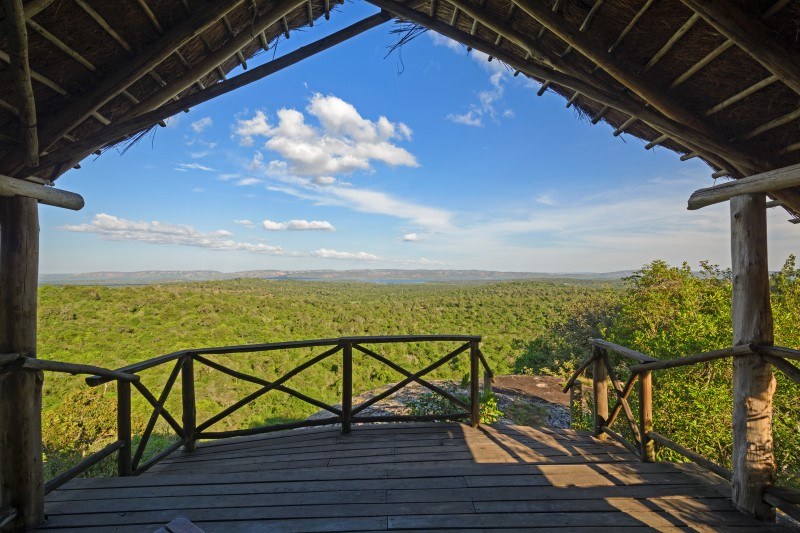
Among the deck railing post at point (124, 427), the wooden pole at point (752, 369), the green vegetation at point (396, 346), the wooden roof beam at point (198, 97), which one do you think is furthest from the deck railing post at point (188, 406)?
the wooden pole at point (752, 369)

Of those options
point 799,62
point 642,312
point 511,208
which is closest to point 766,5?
point 799,62

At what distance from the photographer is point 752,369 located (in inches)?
83.4

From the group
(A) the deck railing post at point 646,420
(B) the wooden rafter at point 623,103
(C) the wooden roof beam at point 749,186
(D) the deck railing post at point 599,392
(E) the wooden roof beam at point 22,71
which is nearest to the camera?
(E) the wooden roof beam at point 22,71

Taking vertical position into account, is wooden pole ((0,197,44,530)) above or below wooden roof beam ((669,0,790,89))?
below

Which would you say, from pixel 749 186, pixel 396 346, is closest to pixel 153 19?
pixel 749 186

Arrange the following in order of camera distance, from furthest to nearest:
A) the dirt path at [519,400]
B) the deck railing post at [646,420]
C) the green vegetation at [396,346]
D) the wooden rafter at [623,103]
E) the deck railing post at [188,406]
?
1. the dirt path at [519,400]
2. the green vegetation at [396,346]
3. the deck railing post at [188,406]
4. the deck railing post at [646,420]
5. the wooden rafter at [623,103]

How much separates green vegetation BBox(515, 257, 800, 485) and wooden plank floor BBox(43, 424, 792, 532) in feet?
15.5

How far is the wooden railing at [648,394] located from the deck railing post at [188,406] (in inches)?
154

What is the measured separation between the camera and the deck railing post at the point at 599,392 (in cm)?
351

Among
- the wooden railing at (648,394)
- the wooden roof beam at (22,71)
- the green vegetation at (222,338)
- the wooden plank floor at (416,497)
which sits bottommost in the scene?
the green vegetation at (222,338)

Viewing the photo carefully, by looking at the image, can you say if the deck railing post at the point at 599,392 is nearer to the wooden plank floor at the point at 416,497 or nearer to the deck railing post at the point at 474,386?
the wooden plank floor at the point at 416,497

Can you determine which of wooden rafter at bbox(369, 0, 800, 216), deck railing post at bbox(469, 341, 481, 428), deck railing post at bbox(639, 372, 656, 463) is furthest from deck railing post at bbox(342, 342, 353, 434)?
wooden rafter at bbox(369, 0, 800, 216)

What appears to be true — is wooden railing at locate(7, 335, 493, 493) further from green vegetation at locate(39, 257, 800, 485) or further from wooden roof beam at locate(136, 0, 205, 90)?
wooden roof beam at locate(136, 0, 205, 90)

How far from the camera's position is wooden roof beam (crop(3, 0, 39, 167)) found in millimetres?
1847
